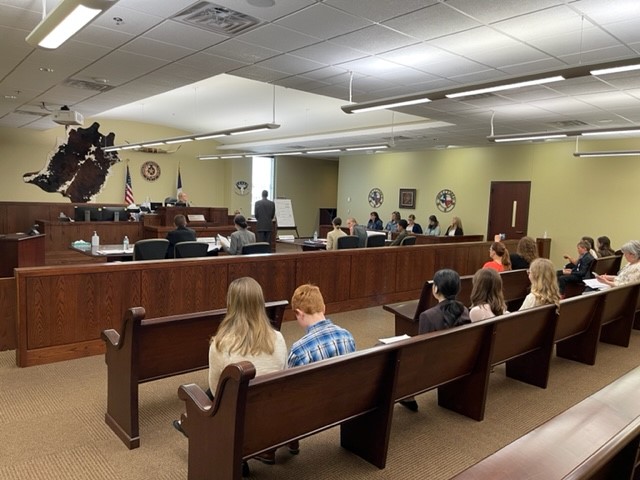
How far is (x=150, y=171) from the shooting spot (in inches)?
Answer: 600

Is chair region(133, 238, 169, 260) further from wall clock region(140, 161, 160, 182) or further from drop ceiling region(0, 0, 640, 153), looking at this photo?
wall clock region(140, 161, 160, 182)

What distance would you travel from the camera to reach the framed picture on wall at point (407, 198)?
14281mm

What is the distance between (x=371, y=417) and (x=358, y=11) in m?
3.10

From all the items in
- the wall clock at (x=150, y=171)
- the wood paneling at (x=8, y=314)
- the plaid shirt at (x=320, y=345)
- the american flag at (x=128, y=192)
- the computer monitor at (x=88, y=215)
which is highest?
the wall clock at (x=150, y=171)

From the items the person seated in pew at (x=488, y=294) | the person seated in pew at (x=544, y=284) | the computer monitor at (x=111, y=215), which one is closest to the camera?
the person seated in pew at (x=488, y=294)

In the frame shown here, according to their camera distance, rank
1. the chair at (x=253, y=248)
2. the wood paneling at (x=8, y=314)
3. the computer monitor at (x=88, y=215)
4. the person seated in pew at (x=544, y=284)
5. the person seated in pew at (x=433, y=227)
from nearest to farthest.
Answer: the person seated in pew at (x=544, y=284)
the wood paneling at (x=8, y=314)
the chair at (x=253, y=248)
the computer monitor at (x=88, y=215)
the person seated in pew at (x=433, y=227)

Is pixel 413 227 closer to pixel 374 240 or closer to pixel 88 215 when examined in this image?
pixel 374 240

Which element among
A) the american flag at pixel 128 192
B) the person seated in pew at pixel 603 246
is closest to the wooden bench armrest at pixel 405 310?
the person seated in pew at pixel 603 246

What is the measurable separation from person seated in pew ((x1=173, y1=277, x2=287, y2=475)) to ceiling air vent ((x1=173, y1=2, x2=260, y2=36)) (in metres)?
2.62

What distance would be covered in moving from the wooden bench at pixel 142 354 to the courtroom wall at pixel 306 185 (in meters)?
15.0

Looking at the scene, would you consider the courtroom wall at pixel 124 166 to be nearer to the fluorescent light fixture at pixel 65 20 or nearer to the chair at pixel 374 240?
the chair at pixel 374 240

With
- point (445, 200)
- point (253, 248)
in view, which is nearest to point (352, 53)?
point (253, 248)

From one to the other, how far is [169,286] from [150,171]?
11.6 metres

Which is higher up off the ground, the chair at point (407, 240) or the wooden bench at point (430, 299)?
the chair at point (407, 240)
